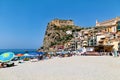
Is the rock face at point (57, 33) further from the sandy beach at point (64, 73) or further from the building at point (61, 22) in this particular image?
the sandy beach at point (64, 73)

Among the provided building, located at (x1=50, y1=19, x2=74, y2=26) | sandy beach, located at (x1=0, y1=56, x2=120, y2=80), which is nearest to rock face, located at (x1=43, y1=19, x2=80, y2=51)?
building, located at (x1=50, y1=19, x2=74, y2=26)

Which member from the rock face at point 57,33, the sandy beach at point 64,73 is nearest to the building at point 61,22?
the rock face at point 57,33

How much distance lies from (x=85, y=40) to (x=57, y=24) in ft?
189

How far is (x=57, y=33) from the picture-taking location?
121562 mm

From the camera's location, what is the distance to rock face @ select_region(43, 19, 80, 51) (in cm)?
11662

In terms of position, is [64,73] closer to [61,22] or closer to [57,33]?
[57,33]

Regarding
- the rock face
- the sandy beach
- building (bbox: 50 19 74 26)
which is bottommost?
the sandy beach

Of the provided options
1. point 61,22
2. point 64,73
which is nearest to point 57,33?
point 61,22

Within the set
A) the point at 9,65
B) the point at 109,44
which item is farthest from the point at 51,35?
the point at 9,65

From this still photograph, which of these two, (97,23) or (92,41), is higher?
(97,23)

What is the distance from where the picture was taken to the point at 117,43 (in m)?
51.1

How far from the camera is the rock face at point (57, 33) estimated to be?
383 feet

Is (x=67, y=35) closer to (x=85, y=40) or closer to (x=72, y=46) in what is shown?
(x=72, y=46)

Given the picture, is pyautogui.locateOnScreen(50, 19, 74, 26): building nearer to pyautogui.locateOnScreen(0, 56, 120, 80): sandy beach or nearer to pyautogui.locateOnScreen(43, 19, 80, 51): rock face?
pyautogui.locateOnScreen(43, 19, 80, 51): rock face
